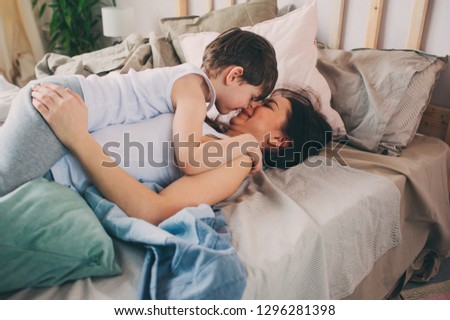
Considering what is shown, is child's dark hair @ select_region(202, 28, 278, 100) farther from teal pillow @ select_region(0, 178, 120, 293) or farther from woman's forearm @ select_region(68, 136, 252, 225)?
teal pillow @ select_region(0, 178, 120, 293)

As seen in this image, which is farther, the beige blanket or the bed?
the beige blanket

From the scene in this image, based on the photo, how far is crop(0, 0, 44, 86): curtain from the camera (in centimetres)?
274

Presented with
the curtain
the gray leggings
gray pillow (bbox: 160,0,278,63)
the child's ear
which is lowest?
the curtain

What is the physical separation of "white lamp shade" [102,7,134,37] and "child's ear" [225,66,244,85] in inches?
60.9

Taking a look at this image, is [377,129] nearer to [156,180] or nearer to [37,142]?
[156,180]

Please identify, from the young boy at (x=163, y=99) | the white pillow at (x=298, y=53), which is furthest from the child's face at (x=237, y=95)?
the white pillow at (x=298, y=53)

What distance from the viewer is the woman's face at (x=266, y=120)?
1.18 metres

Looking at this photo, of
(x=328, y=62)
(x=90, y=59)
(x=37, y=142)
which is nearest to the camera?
(x=37, y=142)

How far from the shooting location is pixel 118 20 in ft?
7.84

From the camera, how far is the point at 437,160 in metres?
1.30

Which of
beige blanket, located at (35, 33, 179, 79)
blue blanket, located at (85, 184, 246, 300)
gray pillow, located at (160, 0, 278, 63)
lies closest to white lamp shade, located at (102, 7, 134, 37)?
beige blanket, located at (35, 33, 179, 79)

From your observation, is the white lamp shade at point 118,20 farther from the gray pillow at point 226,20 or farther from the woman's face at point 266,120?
the woman's face at point 266,120
